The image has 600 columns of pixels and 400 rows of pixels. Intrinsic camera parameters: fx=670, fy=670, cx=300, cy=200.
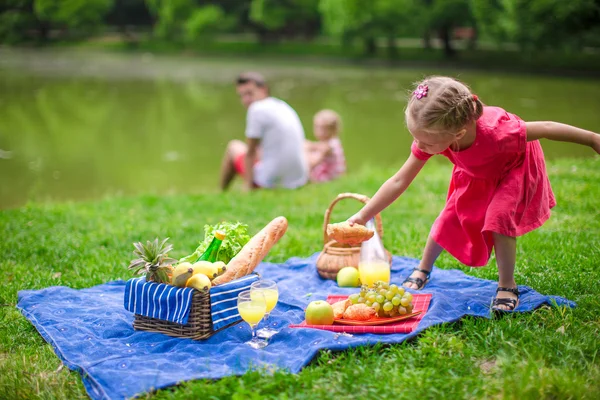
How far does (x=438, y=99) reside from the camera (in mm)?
3553

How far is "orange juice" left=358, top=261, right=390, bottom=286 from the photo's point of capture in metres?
4.38

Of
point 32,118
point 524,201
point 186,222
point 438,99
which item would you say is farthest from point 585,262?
point 32,118

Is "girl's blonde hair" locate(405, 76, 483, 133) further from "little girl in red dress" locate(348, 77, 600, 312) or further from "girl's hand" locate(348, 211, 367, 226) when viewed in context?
"girl's hand" locate(348, 211, 367, 226)

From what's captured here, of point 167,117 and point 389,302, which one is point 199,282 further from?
point 167,117

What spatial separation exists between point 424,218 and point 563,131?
2810mm

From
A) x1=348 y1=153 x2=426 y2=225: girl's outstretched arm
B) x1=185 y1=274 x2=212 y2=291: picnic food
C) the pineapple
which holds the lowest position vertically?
x1=185 y1=274 x2=212 y2=291: picnic food

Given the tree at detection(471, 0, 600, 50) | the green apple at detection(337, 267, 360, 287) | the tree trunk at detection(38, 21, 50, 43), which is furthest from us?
the tree trunk at detection(38, 21, 50, 43)

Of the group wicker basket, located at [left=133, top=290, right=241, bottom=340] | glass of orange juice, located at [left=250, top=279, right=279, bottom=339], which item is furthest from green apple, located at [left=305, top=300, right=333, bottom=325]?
wicker basket, located at [left=133, top=290, right=241, bottom=340]

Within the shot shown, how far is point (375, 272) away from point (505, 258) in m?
0.87

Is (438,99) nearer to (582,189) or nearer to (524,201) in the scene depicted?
(524,201)

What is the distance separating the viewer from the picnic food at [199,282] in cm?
363

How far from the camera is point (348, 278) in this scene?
180 inches

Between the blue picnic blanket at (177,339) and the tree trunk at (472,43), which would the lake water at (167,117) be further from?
the tree trunk at (472,43)

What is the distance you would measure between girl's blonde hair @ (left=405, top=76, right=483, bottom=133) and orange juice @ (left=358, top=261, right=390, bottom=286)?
113cm
